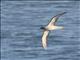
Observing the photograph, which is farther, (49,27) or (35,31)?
(35,31)

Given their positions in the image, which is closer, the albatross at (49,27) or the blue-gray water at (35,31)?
the albatross at (49,27)

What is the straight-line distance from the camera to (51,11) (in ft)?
10.4

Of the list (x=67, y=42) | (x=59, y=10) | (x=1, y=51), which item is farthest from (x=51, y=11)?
(x=1, y=51)

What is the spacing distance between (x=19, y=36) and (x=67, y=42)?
367mm

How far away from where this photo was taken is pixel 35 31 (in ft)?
10.2

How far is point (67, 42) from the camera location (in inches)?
124

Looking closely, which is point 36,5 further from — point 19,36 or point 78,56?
point 78,56

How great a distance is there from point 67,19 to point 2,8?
51 cm

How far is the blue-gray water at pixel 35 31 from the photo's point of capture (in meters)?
3.09

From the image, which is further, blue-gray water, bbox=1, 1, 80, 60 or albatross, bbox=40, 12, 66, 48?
blue-gray water, bbox=1, 1, 80, 60

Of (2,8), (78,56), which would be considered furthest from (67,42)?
(2,8)

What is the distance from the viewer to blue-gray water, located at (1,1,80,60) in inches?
121

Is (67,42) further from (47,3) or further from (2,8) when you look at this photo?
(2,8)

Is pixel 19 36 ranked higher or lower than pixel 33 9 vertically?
lower
